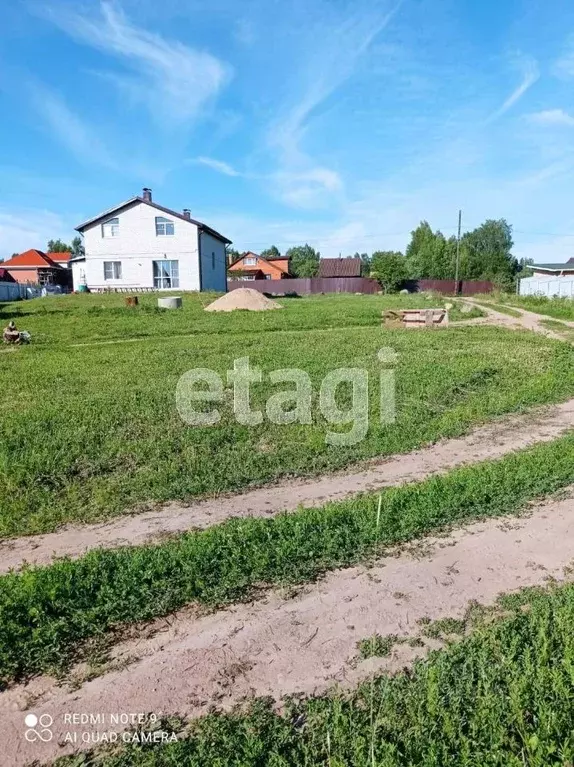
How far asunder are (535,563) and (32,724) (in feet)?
9.94

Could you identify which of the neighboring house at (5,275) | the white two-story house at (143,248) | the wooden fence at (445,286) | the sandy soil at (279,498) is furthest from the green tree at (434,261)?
the sandy soil at (279,498)

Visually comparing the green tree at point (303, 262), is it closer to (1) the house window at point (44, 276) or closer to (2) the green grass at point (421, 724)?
(1) the house window at point (44, 276)

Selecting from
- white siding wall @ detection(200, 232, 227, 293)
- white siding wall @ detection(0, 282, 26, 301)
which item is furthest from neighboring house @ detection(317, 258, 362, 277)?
white siding wall @ detection(0, 282, 26, 301)

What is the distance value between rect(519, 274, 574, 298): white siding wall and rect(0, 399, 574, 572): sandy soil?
1282 inches

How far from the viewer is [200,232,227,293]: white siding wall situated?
38.6 m

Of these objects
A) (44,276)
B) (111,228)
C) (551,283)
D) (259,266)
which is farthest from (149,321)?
(259,266)

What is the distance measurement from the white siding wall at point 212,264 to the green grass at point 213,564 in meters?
35.0

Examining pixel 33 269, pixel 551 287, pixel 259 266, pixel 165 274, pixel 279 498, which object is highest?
pixel 259 266

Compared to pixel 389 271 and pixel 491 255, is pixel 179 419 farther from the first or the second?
pixel 491 255

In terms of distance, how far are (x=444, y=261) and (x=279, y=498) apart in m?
69.3

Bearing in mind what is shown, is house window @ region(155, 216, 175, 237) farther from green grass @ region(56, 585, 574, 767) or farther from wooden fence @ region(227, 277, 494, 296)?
green grass @ region(56, 585, 574, 767)

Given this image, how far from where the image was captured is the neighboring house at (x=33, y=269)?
2376 inches

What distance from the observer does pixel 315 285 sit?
50656mm

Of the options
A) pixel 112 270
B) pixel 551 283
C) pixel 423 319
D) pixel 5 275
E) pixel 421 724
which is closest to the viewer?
pixel 421 724
